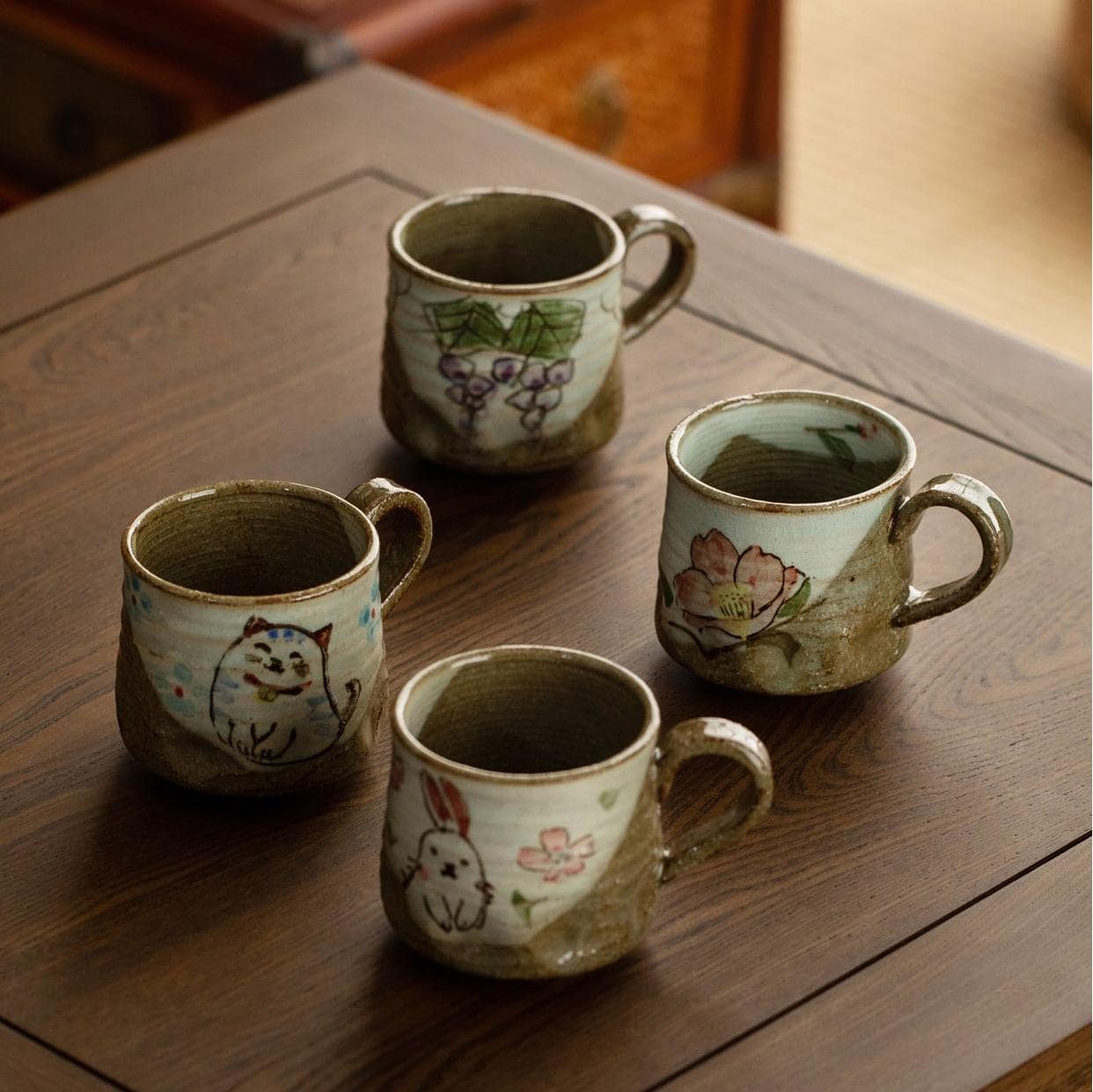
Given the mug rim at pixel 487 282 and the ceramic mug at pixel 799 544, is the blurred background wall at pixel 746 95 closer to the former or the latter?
the mug rim at pixel 487 282

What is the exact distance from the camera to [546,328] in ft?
2.87

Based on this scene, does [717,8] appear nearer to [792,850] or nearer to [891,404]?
[891,404]

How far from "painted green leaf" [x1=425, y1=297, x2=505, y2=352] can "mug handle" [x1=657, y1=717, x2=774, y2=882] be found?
27cm

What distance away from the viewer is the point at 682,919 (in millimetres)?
685

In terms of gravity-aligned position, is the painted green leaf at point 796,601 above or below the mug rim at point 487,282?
below

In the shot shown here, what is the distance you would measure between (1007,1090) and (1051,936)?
69 mm

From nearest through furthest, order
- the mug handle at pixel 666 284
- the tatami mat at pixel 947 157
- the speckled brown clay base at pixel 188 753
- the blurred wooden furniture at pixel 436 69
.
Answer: the speckled brown clay base at pixel 188 753 → the mug handle at pixel 666 284 → the blurred wooden furniture at pixel 436 69 → the tatami mat at pixel 947 157

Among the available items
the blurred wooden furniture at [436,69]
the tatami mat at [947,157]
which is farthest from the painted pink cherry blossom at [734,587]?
the tatami mat at [947,157]

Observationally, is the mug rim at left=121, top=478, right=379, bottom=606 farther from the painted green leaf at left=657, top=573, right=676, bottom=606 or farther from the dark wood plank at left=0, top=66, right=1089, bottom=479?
the dark wood plank at left=0, top=66, right=1089, bottom=479

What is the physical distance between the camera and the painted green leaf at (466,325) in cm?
87

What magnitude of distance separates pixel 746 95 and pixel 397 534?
148 centimetres

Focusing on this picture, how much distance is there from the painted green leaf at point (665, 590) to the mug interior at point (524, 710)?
4.9 inches

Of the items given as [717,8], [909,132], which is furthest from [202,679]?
[909,132]

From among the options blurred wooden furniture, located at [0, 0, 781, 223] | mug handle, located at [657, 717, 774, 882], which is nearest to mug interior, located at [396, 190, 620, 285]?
mug handle, located at [657, 717, 774, 882]
